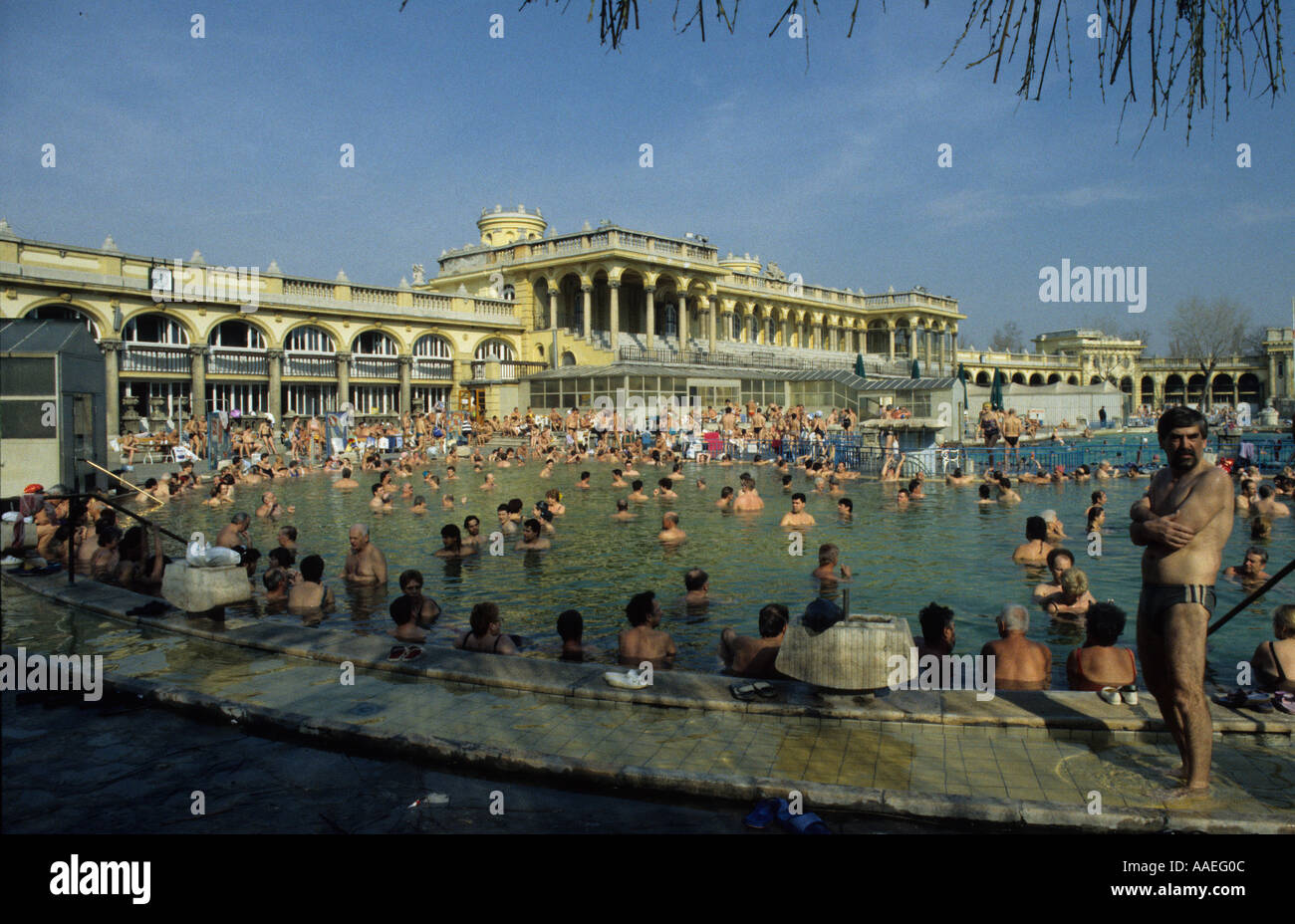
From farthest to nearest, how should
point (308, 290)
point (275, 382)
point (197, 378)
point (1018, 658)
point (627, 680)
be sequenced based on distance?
point (308, 290)
point (275, 382)
point (197, 378)
point (1018, 658)
point (627, 680)

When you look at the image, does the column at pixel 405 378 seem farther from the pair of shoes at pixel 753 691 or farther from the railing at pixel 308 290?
the pair of shoes at pixel 753 691

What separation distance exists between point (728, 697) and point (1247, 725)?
2.92 m

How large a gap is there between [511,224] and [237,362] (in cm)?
2378

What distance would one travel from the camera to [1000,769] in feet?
14.5

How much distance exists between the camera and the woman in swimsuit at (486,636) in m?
7.06

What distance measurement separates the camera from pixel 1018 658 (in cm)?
651

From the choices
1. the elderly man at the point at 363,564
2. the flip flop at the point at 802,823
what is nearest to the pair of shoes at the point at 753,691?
the flip flop at the point at 802,823

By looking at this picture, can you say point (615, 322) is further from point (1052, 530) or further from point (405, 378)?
point (1052, 530)

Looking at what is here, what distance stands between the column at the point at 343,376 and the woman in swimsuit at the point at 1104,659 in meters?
32.9

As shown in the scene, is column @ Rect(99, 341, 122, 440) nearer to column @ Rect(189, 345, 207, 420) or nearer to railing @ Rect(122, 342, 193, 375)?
railing @ Rect(122, 342, 193, 375)

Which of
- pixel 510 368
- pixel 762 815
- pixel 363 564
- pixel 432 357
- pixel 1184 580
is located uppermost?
pixel 432 357

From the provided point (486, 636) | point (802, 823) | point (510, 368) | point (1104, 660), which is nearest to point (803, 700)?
point (802, 823)
